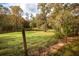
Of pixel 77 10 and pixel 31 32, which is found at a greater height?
pixel 77 10

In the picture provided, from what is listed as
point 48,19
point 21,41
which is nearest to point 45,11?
point 48,19

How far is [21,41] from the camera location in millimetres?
1568

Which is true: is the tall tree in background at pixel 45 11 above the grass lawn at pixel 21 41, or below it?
above

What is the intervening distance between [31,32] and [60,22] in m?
0.25

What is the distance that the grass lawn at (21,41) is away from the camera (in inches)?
61.6

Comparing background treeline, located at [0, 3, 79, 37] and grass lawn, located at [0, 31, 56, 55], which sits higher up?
background treeline, located at [0, 3, 79, 37]

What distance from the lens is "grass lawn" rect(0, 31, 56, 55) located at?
1.57 meters

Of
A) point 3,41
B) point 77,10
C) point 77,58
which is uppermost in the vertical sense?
point 77,10

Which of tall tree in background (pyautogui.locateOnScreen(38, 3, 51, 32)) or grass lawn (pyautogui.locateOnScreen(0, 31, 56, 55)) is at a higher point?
tall tree in background (pyautogui.locateOnScreen(38, 3, 51, 32))

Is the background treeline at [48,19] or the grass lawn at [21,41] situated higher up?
the background treeline at [48,19]

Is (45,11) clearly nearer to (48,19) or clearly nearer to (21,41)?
(48,19)

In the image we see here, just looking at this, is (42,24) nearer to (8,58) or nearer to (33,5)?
(33,5)

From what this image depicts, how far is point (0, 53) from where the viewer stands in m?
1.56

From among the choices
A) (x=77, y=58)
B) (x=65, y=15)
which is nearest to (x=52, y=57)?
(x=77, y=58)
